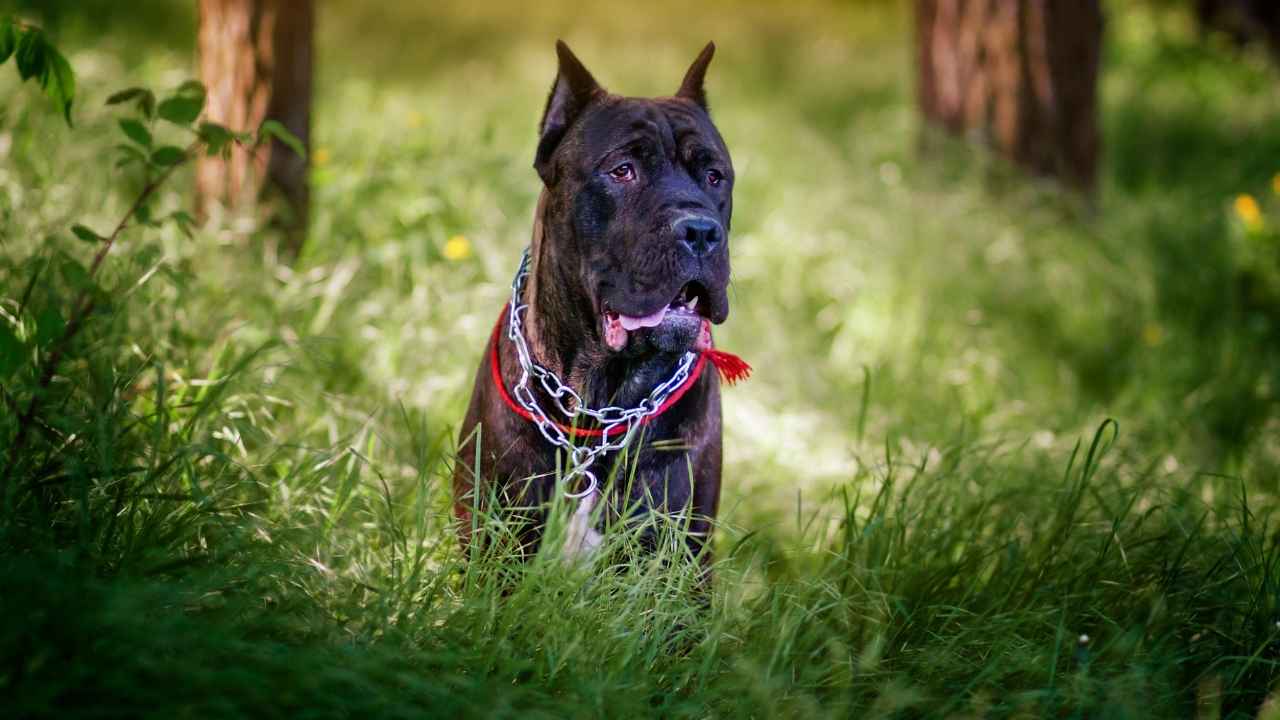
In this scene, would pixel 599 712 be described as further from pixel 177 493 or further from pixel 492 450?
pixel 177 493

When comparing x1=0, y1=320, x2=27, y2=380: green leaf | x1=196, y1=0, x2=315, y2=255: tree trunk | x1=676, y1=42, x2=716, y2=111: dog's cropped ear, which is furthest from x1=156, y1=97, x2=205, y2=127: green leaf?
x1=196, y1=0, x2=315, y2=255: tree trunk

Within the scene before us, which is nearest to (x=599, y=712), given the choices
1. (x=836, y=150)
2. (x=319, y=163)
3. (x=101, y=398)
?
(x=101, y=398)

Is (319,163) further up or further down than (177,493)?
further up

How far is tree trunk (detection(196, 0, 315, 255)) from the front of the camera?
4.38 m

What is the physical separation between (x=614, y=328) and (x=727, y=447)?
1.58m

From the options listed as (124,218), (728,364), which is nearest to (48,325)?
(124,218)

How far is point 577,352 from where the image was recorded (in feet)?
9.43

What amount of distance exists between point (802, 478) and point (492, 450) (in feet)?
5.45

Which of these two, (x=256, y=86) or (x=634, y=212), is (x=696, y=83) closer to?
(x=634, y=212)

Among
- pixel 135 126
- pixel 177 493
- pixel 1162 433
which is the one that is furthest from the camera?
pixel 1162 433

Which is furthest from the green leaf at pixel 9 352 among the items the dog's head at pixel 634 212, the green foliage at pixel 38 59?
the dog's head at pixel 634 212

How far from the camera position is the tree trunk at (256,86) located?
4.38 meters

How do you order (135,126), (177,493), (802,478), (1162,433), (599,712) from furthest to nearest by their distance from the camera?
(1162,433) < (802,478) < (135,126) < (177,493) < (599,712)

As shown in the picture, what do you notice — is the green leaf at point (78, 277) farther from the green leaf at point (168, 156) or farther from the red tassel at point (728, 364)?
the red tassel at point (728, 364)
